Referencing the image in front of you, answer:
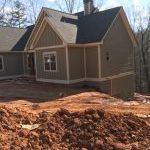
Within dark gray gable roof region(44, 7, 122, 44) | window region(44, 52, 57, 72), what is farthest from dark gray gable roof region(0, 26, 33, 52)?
dark gray gable roof region(44, 7, 122, 44)

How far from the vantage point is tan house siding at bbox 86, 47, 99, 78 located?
2058 centimetres

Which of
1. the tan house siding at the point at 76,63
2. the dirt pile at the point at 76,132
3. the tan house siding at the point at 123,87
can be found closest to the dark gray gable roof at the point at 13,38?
the tan house siding at the point at 76,63

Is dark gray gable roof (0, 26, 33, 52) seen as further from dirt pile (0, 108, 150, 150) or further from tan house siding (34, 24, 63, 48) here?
dirt pile (0, 108, 150, 150)

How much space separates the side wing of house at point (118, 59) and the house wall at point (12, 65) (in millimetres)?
10326

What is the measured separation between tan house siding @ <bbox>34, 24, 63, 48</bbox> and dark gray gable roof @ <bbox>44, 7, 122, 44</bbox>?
0.58 meters

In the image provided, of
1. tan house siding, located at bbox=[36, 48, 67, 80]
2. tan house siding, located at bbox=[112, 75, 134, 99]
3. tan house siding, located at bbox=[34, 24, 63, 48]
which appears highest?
tan house siding, located at bbox=[34, 24, 63, 48]

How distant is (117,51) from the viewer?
2241 centimetres

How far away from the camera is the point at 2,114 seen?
8367 millimetres

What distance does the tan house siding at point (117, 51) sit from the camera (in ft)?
68.8

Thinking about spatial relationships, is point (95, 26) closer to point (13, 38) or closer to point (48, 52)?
point (48, 52)

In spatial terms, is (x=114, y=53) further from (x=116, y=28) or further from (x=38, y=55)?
(x=38, y=55)

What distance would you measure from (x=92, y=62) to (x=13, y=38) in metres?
11.7

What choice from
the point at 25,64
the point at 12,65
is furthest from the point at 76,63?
the point at 12,65

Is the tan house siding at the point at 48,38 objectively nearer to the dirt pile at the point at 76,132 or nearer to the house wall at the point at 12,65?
the house wall at the point at 12,65
